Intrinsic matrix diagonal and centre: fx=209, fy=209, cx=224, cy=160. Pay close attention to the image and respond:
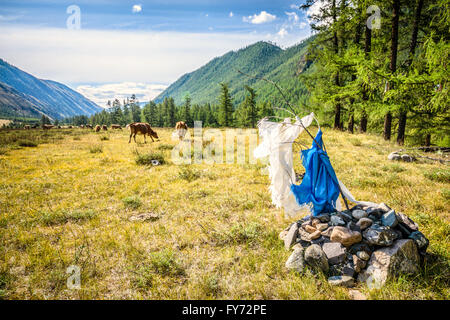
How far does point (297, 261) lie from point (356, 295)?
32.8 inches

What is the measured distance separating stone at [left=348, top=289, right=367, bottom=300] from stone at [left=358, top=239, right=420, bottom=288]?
7.6 inches

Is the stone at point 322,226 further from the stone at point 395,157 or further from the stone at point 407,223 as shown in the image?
the stone at point 395,157

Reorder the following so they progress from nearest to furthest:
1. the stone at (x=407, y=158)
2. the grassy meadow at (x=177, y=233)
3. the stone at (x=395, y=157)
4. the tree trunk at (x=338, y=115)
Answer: the grassy meadow at (x=177, y=233), the stone at (x=407, y=158), the stone at (x=395, y=157), the tree trunk at (x=338, y=115)

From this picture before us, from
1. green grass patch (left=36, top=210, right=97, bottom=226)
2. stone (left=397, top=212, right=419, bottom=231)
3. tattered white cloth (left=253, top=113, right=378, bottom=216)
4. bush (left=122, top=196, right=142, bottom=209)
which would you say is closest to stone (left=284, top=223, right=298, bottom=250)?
tattered white cloth (left=253, top=113, right=378, bottom=216)

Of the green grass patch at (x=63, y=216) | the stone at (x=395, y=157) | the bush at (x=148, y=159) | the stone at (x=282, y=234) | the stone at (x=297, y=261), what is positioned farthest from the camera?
the bush at (x=148, y=159)

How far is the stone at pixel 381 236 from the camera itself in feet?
10.2

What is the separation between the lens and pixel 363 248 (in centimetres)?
322

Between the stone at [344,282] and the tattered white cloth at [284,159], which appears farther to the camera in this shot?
the tattered white cloth at [284,159]

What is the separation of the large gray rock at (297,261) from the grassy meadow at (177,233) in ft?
0.43

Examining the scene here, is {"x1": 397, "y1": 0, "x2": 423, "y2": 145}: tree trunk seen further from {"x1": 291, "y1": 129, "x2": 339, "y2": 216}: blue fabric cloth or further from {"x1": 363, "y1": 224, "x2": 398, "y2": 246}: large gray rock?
{"x1": 363, "y1": 224, "x2": 398, "y2": 246}: large gray rock

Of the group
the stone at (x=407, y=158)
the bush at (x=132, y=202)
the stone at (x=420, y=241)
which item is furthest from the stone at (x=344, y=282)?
the stone at (x=407, y=158)

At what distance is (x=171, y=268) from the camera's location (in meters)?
3.53
